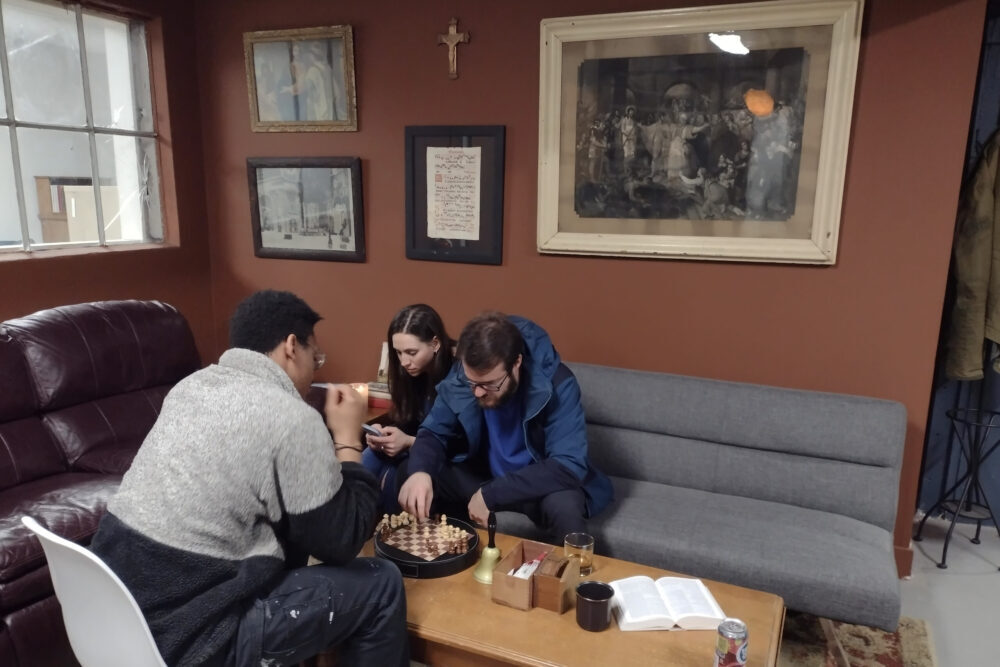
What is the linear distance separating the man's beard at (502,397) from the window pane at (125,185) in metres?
2.15

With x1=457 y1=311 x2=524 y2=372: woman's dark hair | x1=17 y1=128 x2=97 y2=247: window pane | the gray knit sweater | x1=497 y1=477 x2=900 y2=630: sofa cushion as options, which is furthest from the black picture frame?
the gray knit sweater

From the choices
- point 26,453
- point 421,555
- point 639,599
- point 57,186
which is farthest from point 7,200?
point 639,599

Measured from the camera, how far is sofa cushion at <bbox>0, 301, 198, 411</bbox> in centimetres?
238

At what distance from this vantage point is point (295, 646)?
4.43ft

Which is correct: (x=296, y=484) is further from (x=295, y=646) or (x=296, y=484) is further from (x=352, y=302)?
(x=352, y=302)

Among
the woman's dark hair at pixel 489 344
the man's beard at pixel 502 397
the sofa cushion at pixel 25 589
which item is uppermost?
the woman's dark hair at pixel 489 344

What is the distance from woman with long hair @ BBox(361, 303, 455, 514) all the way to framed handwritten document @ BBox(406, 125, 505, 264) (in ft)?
2.02

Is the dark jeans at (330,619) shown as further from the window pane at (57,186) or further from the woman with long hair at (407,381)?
the window pane at (57,186)

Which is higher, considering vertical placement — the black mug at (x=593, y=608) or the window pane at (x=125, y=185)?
the window pane at (x=125, y=185)

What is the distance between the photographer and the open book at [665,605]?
146cm

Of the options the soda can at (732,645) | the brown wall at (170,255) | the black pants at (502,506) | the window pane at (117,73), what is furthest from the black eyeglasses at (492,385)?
the window pane at (117,73)

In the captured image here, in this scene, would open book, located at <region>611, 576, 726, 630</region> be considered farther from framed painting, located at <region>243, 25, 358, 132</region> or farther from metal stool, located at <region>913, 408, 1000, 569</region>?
framed painting, located at <region>243, 25, 358, 132</region>

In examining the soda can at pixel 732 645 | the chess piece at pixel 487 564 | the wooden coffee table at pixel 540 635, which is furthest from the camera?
the chess piece at pixel 487 564

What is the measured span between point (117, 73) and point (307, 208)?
1037 millimetres
